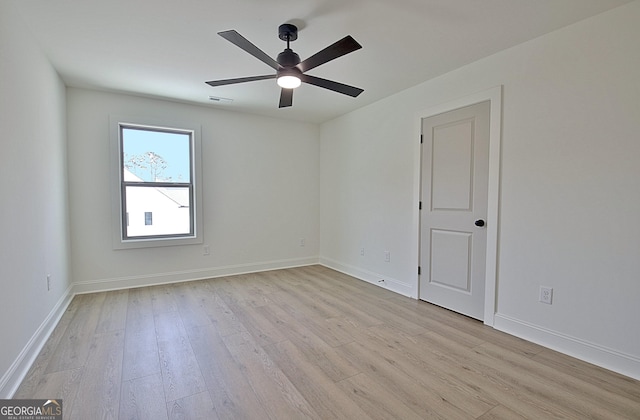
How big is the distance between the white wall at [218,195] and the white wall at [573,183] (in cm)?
265

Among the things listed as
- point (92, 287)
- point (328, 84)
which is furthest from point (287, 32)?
point (92, 287)

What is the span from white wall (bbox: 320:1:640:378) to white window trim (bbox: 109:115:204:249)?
3235mm

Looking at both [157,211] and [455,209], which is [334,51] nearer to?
[455,209]

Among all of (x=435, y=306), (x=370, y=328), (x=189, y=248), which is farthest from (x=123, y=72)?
(x=435, y=306)

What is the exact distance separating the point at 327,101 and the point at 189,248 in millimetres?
2816

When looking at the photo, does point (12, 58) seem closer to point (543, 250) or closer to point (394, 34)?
point (394, 34)

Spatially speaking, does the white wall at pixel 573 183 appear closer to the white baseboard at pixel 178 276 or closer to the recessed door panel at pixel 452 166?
the recessed door panel at pixel 452 166

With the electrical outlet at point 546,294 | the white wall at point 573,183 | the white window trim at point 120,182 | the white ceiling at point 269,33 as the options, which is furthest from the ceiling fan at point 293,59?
the electrical outlet at point 546,294

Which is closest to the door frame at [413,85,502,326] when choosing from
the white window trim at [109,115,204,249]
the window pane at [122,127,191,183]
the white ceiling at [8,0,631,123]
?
the white ceiling at [8,0,631,123]

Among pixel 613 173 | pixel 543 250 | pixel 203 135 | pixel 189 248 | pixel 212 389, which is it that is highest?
pixel 203 135

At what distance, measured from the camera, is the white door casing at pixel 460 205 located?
274 centimetres

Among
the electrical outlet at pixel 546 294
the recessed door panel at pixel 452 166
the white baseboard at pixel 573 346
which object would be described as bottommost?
the white baseboard at pixel 573 346

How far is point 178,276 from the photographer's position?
13.6 feet

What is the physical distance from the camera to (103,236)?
3713mm
